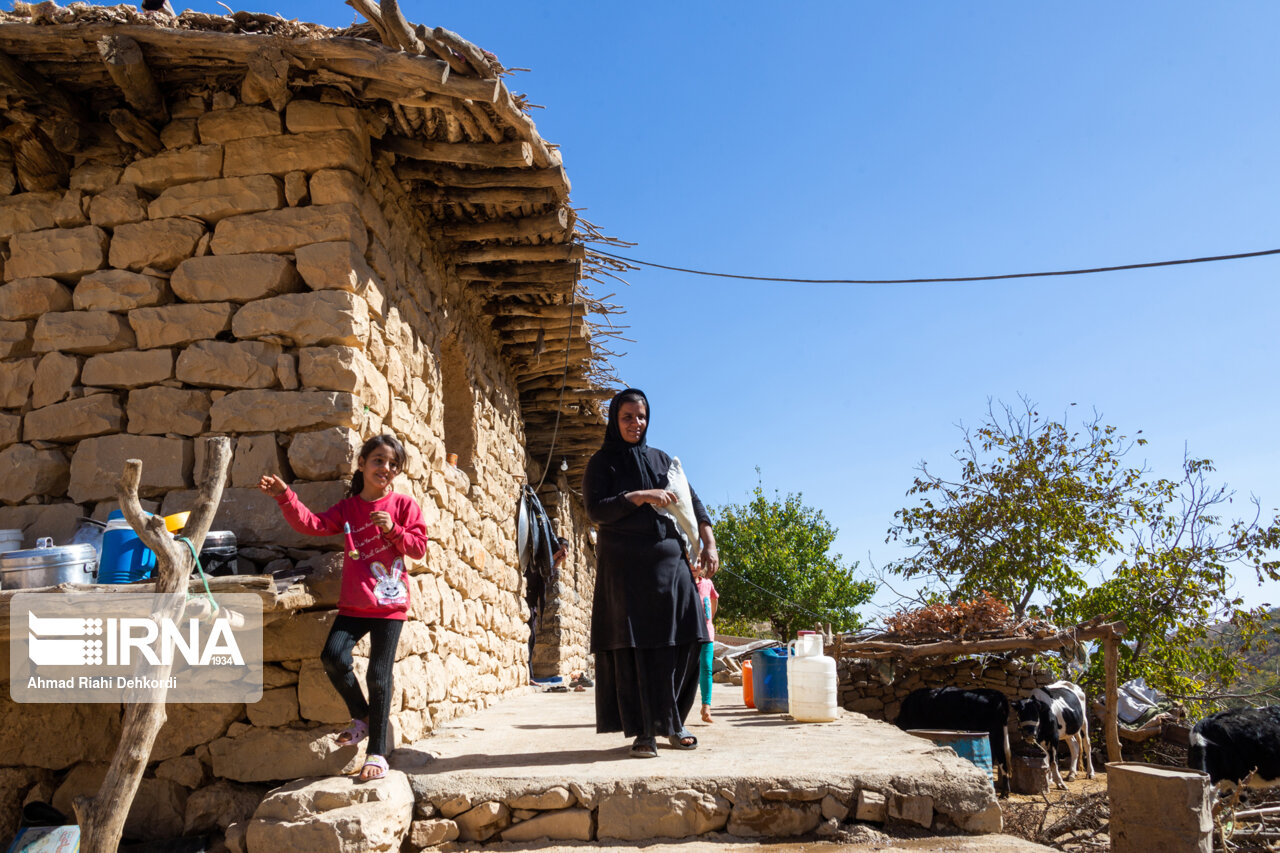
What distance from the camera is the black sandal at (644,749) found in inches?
132

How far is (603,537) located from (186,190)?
2.42 meters

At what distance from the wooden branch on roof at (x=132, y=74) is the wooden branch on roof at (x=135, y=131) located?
0.06 meters

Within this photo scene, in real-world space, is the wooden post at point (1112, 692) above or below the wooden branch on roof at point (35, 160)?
below

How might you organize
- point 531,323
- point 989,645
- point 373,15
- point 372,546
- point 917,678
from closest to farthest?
point 372,546, point 373,15, point 531,323, point 989,645, point 917,678

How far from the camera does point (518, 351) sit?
22.7 ft

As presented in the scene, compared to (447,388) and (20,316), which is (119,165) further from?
(447,388)

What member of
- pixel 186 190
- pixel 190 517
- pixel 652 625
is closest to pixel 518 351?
pixel 186 190

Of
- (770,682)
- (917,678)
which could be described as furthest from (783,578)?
(770,682)

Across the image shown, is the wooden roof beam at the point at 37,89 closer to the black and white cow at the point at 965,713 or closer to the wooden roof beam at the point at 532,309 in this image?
the wooden roof beam at the point at 532,309

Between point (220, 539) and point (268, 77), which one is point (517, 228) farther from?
point (220, 539)

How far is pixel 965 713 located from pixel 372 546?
24.1 feet

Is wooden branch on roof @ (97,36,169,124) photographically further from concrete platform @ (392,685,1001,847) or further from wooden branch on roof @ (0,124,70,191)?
concrete platform @ (392,685,1001,847)

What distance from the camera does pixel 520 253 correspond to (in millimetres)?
5109

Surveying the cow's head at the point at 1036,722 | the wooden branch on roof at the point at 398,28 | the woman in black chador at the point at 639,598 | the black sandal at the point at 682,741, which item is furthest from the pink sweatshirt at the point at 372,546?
the cow's head at the point at 1036,722
